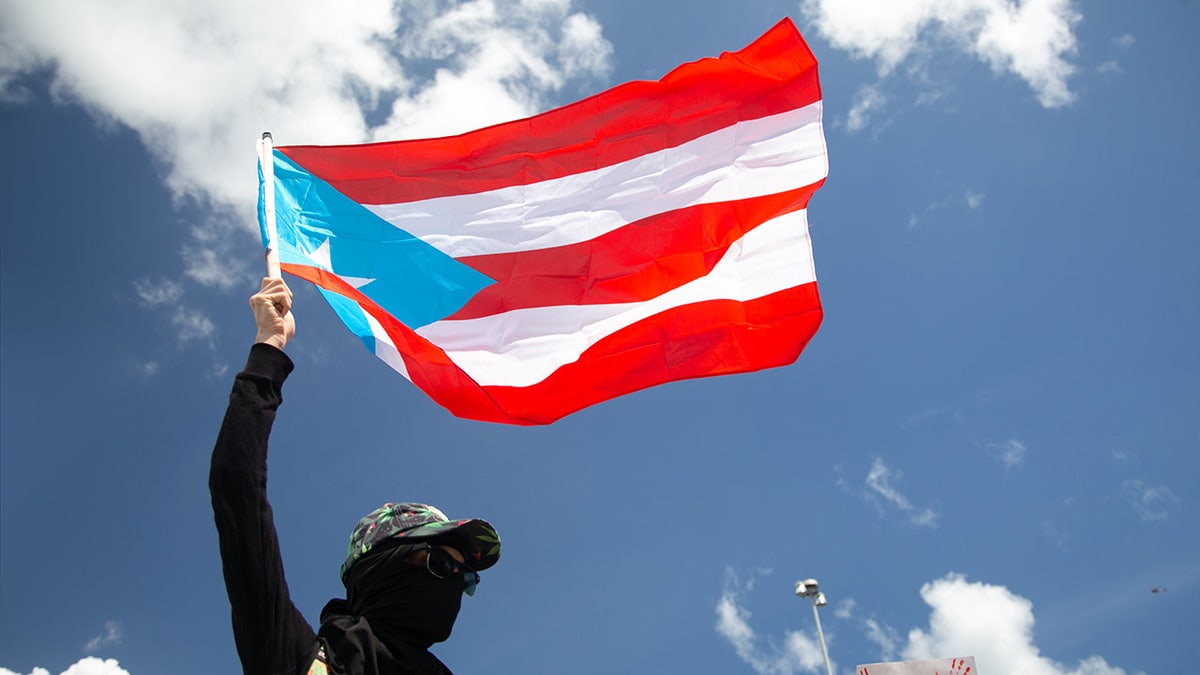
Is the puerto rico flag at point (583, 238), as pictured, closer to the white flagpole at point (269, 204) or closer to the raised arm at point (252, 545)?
the white flagpole at point (269, 204)

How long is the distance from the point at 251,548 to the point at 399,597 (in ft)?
2.40

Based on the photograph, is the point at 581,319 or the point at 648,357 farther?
the point at 581,319

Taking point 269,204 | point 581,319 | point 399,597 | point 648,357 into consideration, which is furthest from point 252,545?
point 581,319

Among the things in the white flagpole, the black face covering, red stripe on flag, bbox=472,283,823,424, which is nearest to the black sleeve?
the black face covering

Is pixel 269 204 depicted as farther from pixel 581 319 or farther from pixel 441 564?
pixel 441 564

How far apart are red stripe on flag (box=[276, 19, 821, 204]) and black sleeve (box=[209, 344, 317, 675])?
214 inches

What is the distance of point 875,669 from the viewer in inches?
352

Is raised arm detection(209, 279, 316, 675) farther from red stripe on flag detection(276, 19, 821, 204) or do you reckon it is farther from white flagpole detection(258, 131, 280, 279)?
red stripe on flag detection(276, 19, 821, 204)

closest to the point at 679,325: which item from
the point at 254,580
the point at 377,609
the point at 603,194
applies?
the point at 603,194

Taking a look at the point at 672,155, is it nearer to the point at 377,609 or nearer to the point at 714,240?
the point at 714,240

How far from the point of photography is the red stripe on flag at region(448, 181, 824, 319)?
702 cm

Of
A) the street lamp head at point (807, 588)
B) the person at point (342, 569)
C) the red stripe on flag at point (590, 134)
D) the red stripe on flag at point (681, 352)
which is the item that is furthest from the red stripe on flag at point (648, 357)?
the street lamp head at point (807, 588)

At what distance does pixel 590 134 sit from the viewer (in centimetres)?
750

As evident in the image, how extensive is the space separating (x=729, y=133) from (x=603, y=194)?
1131mm
